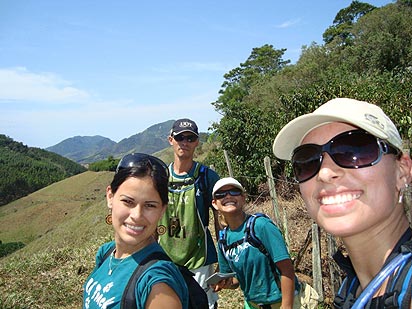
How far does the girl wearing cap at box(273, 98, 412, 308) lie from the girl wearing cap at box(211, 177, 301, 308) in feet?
3.39

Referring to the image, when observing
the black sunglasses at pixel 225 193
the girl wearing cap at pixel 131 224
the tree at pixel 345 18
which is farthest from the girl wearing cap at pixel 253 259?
the tree at pixel 345 18

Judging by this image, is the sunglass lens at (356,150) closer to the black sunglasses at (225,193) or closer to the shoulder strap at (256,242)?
the shoulder strap at (256,242)

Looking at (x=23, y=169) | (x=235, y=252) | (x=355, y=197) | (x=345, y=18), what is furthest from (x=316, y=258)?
(x=23, y=169)

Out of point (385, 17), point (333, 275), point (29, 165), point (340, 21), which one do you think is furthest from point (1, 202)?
point (333, 275)

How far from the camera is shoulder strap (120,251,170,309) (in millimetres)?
1392

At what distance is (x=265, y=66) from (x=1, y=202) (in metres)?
76.0

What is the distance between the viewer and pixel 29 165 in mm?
119312

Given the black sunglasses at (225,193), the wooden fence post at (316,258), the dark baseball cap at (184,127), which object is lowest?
the wooden fence post at (316,258)

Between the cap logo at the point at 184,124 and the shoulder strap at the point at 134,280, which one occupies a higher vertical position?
the cap logo at the point at 184,124

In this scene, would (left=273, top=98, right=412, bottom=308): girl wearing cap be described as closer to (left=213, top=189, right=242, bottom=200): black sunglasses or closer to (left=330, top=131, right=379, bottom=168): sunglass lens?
(left=330, top=131, right=379, bottom=168): sunglass lens

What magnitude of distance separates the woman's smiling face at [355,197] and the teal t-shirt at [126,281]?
2.12 feet

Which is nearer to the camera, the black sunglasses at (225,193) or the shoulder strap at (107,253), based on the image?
the shoulder strap at (107,253)

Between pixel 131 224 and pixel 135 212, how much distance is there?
0.20 feet

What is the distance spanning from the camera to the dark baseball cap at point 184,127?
127 inches
